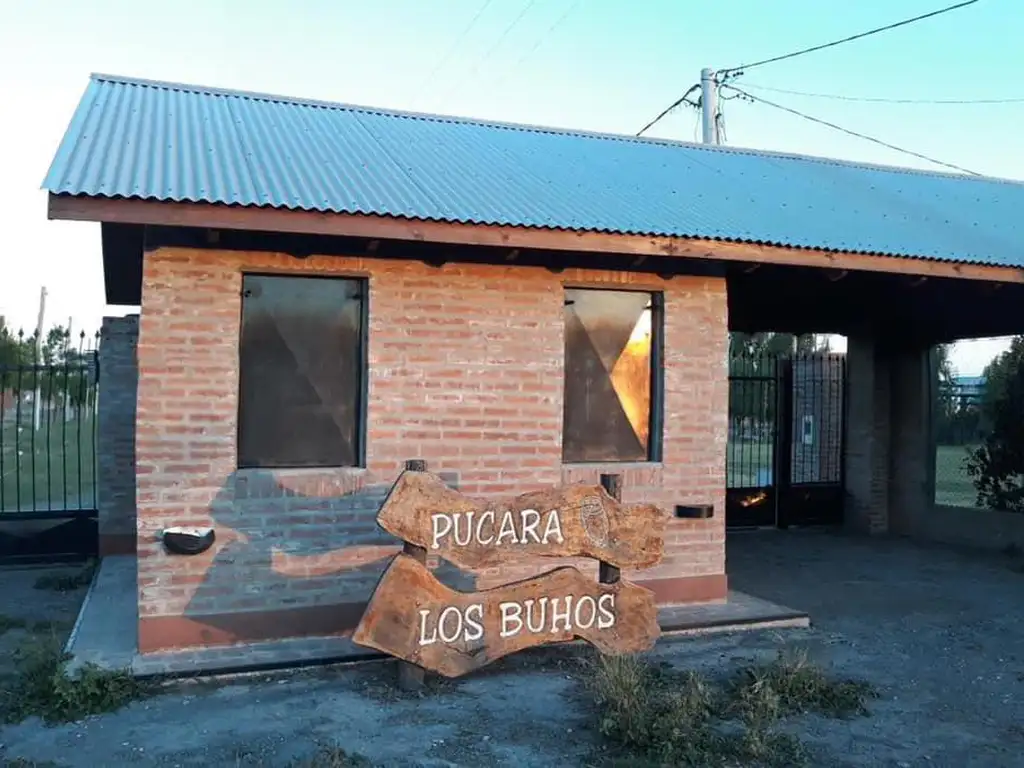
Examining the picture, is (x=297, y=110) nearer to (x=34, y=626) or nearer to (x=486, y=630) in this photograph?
(x=34, y=626)

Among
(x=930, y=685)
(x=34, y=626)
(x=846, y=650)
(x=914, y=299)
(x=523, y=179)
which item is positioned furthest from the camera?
(x=914, y=299)

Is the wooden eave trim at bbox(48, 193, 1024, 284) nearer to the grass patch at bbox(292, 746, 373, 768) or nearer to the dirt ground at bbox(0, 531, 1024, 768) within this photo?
the dirt ground at bbox(0, 531, 1024, 768)

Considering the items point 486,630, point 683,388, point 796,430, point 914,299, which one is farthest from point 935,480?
point 486,630

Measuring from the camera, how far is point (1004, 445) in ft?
39.5

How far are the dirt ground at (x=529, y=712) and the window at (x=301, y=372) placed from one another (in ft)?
5.26

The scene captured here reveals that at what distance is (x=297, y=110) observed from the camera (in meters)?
9.91

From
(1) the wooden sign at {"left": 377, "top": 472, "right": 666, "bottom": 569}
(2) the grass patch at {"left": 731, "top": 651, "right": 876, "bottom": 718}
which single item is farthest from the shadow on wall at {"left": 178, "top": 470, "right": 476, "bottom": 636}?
(2) the grass patch at {"left": 731, "top": 651, "right": 876, "bottom": 718}

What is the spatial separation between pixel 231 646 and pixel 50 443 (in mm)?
14362

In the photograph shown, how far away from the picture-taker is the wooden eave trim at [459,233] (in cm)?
591

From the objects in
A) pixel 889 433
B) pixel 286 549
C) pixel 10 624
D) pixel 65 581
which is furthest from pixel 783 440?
pixel 10 624

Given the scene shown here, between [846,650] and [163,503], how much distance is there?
5.04m

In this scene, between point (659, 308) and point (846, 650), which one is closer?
point (846, 650)

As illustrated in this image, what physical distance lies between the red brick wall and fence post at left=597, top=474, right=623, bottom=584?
1014mm

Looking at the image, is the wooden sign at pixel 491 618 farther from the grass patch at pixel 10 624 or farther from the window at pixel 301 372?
the grass patch at pixel 10 624
